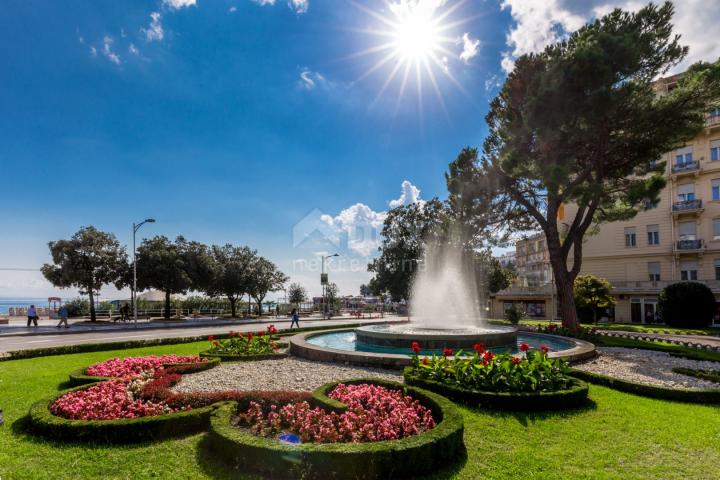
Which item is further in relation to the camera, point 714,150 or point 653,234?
point 653,234

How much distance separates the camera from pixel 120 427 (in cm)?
542

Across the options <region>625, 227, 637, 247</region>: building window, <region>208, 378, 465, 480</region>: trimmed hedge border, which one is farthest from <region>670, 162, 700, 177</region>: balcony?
<region>208, 378, 465, 480</region>: trimmed hedge border

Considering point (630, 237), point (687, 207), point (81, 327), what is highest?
point (687, 207)

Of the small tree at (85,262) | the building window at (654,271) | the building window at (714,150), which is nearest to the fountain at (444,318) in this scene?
the building window at (654,271)

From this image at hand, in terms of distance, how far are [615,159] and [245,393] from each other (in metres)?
19.5

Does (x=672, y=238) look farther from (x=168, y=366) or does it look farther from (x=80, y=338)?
(x=80, y=338)

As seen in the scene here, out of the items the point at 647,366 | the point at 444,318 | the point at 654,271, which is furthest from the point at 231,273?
the point at 654,271

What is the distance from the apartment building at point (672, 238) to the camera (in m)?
32.1

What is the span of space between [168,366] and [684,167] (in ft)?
135

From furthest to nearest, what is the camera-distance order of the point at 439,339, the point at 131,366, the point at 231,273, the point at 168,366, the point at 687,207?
the point at 231,273
the point at 687,207
the point at 439,339
the point at 168,366
the point at 131,366

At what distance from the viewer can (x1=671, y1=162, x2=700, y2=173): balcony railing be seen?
32.6 m

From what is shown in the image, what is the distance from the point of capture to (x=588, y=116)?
53.2ft

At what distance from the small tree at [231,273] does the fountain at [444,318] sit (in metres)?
19.8

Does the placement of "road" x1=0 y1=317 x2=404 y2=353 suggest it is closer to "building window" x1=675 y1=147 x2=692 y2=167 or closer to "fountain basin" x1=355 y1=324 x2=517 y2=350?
"fountain basin" x1=355 y1=324 x2=517 y2=350
